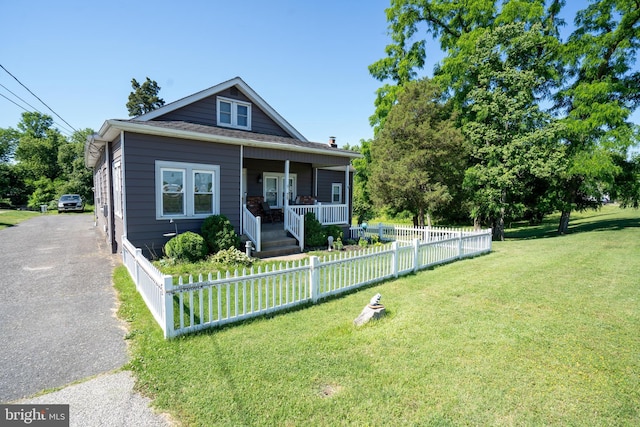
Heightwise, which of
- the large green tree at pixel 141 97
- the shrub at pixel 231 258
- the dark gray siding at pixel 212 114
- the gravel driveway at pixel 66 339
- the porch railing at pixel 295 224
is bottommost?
the gravel driveway at pixel 66 339

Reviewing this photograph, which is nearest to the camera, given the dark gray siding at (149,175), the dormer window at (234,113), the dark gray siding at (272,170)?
the dark gray siding at (149,175)

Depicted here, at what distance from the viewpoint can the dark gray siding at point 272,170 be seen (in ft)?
43.2

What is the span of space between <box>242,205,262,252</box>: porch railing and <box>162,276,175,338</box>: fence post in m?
5.20

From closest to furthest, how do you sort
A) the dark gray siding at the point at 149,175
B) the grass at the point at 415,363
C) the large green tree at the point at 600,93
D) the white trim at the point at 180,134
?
the grass at the point at 415,363 → the white trim at the point at 180,134 → the dark gray siding at the point at 149,175 → the large green tree at the point at 600,93

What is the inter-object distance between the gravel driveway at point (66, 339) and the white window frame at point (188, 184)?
89.5 inches

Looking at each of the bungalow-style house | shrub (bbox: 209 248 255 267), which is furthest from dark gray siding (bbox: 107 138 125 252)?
shrub (bbox: 209 248 255 267)

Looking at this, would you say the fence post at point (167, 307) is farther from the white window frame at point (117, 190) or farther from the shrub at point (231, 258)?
the white window frame at point (117, 190)

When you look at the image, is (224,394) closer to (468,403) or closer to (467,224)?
(468,403)

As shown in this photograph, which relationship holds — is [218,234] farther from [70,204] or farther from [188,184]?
[70,204]

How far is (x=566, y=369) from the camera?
11.0 ft

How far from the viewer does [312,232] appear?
1098 cm

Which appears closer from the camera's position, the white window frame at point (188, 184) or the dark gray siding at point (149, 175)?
the dark gray siding at point (149, 175)

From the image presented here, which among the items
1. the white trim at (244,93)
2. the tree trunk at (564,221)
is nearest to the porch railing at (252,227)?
the white trim at (244,93)

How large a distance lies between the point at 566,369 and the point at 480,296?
2.61m
